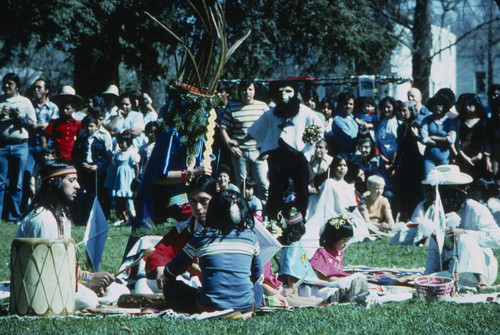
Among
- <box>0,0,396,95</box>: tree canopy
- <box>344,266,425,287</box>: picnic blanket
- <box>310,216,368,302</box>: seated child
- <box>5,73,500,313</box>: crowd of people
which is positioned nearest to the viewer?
<box>310,216,368,302</box>: seated child

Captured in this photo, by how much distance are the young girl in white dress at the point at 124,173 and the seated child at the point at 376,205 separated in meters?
3.13

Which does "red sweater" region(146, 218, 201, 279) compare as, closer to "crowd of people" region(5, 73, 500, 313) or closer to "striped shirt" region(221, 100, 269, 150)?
"crowd of people" region(5, 73, 500, 313)

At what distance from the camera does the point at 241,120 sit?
927cm

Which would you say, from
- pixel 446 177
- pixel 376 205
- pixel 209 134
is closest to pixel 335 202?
pixel 376 205

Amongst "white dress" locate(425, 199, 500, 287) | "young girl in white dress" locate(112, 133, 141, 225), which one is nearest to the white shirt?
"white dress" locate(425, 199, 500, 287)

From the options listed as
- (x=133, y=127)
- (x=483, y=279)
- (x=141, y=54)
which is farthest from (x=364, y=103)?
(x=141, y=54)

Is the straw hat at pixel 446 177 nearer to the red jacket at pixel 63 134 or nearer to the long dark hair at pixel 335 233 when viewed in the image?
the long dark hair at pixel 335 233

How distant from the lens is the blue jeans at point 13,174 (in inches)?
387

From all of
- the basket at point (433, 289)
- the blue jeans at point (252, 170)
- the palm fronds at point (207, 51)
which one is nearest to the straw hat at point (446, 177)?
the basket at point (433, 289)

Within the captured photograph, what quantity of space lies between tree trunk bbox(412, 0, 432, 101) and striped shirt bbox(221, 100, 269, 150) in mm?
10532

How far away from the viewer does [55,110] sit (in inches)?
412

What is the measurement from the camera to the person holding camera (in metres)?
9.68

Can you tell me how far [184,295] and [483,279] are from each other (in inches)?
104

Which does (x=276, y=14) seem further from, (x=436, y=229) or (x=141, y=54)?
(x=436, y=229)
